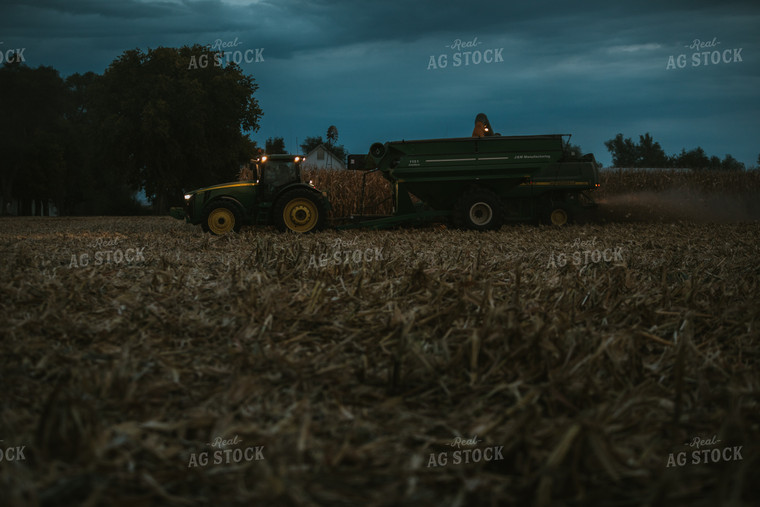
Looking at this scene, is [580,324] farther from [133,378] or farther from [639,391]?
[133,378]

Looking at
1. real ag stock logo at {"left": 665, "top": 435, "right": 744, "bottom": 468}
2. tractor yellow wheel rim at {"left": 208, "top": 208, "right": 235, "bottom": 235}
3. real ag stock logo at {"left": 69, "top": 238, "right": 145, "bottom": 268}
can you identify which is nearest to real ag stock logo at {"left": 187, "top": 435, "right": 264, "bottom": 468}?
real ag stock logo at {"left": 665, "top": 435, "right": 744, "bottom": 468}

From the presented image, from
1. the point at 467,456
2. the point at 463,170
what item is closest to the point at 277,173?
the point at 463,170

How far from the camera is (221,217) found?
10781 mm

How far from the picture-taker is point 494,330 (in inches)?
113

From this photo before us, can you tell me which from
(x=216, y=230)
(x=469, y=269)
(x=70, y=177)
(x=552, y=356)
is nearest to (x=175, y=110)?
(x=70, y=177)

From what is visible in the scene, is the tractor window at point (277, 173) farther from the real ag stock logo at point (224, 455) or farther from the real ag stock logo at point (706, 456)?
the real ag stock logo at point (706, 456)

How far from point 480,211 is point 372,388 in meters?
9.58

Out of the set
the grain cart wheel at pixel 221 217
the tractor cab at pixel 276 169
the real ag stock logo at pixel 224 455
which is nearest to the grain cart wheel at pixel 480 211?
the tractor cab at pixel 276 169

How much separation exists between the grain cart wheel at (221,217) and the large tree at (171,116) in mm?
21574

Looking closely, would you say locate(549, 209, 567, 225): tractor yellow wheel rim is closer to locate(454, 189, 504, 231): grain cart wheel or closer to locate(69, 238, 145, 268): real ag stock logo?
locate(454, 189, 504, 231): grain cart wheel

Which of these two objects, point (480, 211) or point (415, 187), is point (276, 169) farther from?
point (480, 211)

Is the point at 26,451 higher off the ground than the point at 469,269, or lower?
lower

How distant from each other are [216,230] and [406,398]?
908cm

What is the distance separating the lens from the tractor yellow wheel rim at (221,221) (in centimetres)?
1073
